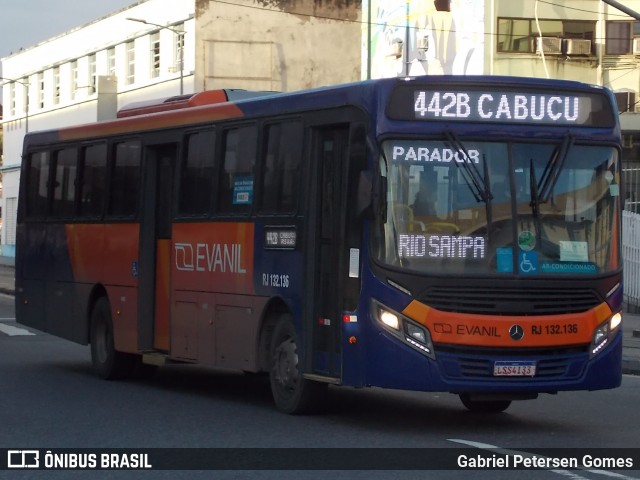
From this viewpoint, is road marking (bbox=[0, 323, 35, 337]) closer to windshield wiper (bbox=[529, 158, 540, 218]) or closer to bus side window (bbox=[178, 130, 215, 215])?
bus side window (bbox=[178, 130, 215, 215])

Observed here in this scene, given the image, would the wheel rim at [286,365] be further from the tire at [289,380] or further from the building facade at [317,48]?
the building facade at [317,48]

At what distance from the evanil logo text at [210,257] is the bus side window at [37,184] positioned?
15.1 ft

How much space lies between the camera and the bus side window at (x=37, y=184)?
19.8 metres

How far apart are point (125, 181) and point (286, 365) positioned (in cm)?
483

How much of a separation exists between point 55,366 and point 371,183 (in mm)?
8509

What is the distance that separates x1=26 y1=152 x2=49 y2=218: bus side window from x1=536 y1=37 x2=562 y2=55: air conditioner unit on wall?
28953 millimetres

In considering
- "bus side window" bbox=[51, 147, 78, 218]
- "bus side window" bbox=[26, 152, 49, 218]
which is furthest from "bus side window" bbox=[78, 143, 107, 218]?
"bus side window" bbox=[26, 152, 49, 218]

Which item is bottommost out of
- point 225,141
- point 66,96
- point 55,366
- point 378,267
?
point 55,366

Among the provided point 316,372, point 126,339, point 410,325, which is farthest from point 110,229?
point 410,325

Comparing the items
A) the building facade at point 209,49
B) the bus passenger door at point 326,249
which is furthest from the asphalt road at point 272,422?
the building facade at point 209,49

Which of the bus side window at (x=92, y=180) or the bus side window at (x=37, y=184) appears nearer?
the bus side window at (x=92, y=180)

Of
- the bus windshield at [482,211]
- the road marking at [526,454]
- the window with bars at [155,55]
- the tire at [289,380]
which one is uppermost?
the window with bars at [155,55]

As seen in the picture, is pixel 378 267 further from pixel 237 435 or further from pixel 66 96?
pixel 66 96

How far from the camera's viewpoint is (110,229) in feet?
58.0
